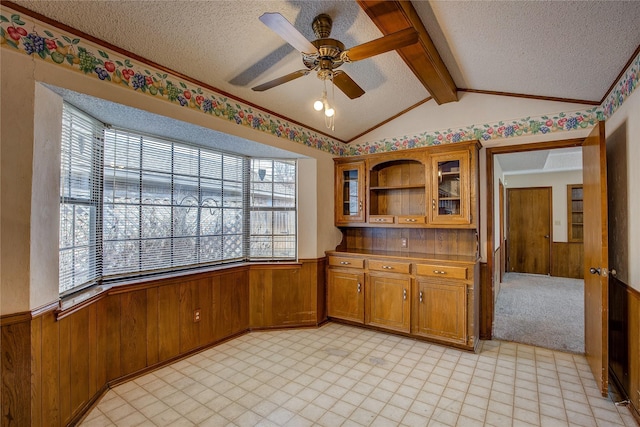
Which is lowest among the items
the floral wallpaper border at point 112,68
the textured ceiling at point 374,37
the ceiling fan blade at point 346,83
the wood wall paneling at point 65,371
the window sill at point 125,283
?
the wood wall paneling at point 65,371

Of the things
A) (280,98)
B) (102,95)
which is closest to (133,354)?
(102,95)

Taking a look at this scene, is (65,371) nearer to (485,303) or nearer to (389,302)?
(389,302)

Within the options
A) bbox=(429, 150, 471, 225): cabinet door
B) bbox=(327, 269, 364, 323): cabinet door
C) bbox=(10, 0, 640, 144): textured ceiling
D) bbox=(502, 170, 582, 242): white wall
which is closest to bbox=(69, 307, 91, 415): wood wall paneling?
bbox=(10, 0, 640, 144): textured ceiling

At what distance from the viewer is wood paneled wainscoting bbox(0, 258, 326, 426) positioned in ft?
5.43

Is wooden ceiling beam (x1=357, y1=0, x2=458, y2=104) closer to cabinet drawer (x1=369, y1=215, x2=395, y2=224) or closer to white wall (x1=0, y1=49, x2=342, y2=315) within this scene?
cabinet drawer (x1=369, y1=215, x2=395, y2=224)

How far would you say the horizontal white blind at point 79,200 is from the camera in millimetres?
2057

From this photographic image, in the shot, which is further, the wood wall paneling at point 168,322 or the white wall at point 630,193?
the wood wall paneling at point 168,322

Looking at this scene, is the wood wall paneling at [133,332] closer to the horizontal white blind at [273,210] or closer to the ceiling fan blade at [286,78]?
the horizontal white blind at [273,210]

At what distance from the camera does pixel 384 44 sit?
159 centimetres

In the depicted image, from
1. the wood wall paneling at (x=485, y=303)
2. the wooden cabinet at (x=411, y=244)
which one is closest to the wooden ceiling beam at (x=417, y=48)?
the wooden cabinet at (x=411, y=244)

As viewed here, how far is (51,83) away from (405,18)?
83.8 inches

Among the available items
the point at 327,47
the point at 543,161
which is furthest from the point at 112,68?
the point at 543,161

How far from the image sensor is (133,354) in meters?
2.51

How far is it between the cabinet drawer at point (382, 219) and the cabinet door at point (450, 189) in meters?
0.45
